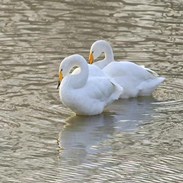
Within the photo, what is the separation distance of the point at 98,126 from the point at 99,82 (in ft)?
2.63

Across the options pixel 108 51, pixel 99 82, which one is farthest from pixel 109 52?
pixel 99 82

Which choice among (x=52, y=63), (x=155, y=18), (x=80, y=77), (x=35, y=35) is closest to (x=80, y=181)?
(x=80, y=77)

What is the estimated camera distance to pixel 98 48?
45.9ft

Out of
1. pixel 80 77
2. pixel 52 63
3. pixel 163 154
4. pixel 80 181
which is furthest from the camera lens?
pixel 52 63

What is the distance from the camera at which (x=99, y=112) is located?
12.8 metres

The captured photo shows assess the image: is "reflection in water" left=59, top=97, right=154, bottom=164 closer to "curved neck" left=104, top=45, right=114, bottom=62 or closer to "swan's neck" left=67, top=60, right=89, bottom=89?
"swan's neck" left=67, top=60, right=89, bottom=89

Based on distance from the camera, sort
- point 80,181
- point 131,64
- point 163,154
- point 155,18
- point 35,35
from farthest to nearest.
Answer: point 155,18
point 35,35
point 131,64
point 163,154
point 80,181

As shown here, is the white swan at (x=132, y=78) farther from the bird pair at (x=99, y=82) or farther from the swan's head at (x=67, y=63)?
the swan's head at (x=67, y=63)

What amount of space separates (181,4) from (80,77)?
6798mm

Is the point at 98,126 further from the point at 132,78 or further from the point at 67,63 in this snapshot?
the point at 132,78

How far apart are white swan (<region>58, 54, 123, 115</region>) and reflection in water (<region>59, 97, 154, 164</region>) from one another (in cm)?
16

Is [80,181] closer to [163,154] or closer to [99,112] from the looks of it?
[163,154]

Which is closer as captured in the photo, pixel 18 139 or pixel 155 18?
pixel 18 139

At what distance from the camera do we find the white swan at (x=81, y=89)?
12.4m
